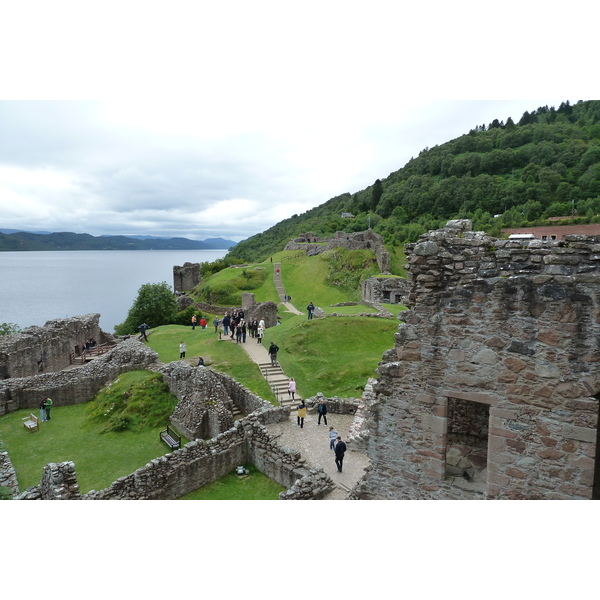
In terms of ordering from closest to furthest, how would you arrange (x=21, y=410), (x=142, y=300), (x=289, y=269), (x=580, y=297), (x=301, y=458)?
(x=580, y=297) → (x=301, y=458) → (x=21, y=410) → (x=142, y=300) → (x=289, y=269)

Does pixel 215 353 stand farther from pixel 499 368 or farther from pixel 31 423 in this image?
pixel 499 368

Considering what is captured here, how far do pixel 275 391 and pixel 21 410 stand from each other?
13938 millimetres

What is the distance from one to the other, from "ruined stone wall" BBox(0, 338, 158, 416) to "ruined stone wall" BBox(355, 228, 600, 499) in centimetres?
1871

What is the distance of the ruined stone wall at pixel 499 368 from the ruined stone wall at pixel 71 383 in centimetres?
1871

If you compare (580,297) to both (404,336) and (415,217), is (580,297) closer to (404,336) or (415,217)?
(404,336)

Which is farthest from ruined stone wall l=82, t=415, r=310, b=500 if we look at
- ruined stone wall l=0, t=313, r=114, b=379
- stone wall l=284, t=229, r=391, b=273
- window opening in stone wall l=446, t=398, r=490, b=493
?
stone wall l=284, t=229, r=391, b=273

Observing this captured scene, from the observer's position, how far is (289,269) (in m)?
55.3

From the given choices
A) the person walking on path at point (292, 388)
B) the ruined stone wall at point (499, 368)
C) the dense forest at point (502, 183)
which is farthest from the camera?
the dense forest at point (502, 183)

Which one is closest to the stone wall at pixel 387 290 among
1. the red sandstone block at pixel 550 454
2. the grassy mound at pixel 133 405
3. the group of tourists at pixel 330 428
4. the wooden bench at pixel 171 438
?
the group of tourists at pixel 330 428

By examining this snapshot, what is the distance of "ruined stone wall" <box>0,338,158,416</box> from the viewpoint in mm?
20941

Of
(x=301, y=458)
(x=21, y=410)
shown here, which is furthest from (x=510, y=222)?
(x=21, y=410)

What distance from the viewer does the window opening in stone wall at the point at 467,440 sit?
7.30m

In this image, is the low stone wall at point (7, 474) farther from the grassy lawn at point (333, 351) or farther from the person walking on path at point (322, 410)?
the grassy lawn at point (333, 351)

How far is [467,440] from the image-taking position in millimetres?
8594
